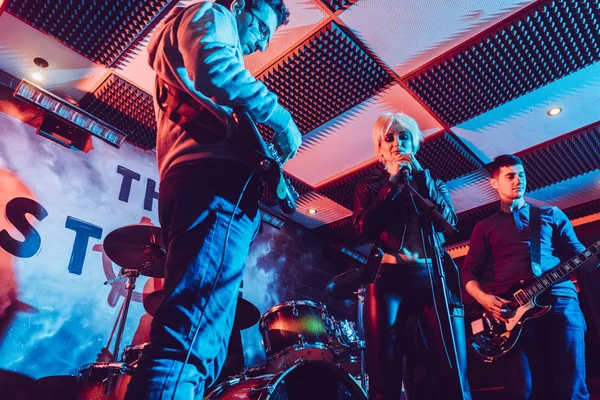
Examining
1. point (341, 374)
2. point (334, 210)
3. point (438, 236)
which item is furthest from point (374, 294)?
point (334, 210)

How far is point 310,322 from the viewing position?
3.61 meters

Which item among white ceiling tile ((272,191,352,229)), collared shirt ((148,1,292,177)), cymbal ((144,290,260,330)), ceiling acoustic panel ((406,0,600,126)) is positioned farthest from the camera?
white ceiling tile ((272,191,352,229))

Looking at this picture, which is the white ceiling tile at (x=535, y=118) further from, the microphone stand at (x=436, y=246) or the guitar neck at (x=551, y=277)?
the microphone stand at (x=436, y=246)

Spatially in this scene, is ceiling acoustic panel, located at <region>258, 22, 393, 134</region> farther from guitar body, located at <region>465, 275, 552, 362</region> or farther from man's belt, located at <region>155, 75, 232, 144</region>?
man's belt, located at <region>155, 75, 232, 144</region>

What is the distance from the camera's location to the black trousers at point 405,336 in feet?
6.40

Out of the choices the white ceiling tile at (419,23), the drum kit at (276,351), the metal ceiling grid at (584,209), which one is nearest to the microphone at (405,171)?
the drum kit at (276,351)

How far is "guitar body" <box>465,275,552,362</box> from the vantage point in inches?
106

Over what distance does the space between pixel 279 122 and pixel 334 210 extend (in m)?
5.03

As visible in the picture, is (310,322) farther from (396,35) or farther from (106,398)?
(396,35)

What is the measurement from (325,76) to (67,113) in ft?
8.38

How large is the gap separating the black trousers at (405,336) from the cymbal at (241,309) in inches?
69.1

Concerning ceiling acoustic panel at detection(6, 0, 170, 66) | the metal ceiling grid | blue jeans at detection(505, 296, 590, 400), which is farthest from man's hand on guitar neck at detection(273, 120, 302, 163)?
the metal ceiling grid

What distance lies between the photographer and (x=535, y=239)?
2.87 meters

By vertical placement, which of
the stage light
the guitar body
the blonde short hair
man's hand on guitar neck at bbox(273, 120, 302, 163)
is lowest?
the guitar body
